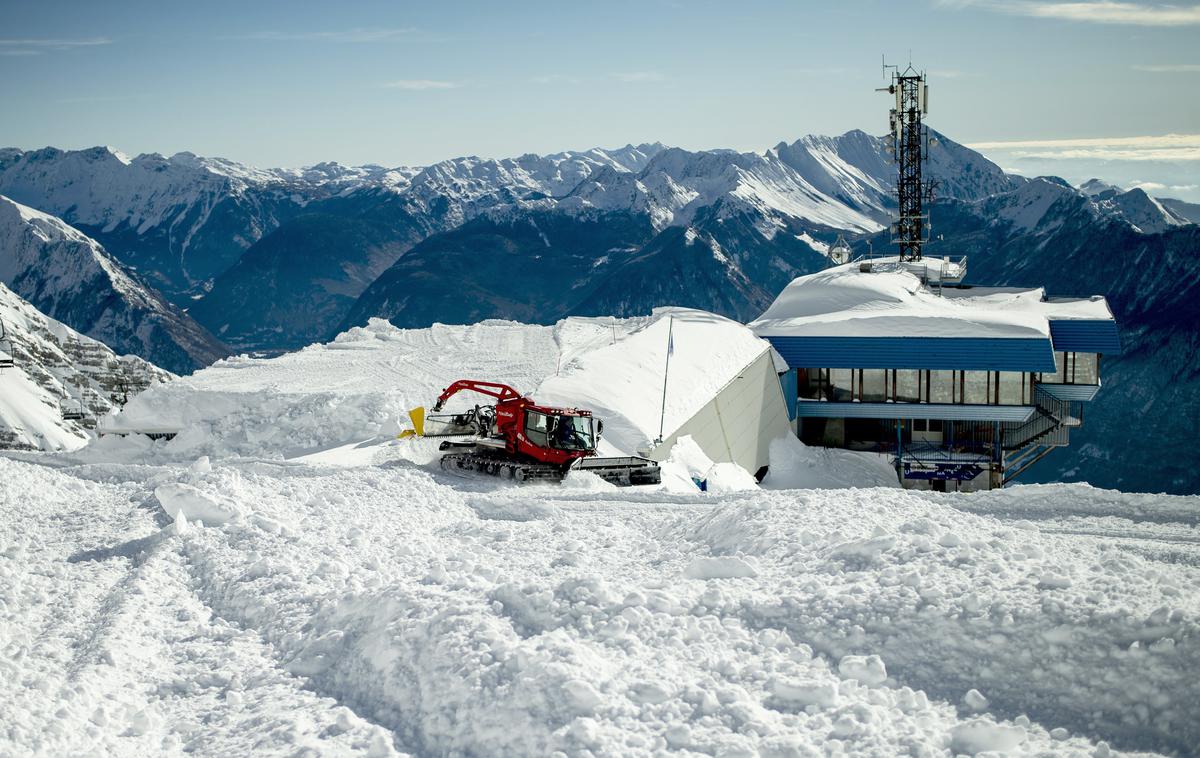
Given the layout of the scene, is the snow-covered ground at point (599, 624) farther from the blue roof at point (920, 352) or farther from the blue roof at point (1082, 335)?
the blue roof at point (1082, 335)

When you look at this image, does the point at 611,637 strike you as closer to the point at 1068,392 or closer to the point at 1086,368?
the point at 1068,392

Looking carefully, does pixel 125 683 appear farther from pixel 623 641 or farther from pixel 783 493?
pixel 783 493

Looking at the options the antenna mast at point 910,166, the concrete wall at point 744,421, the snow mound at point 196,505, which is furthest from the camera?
the antenna mast at point 910,166

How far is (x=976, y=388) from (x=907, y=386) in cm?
218

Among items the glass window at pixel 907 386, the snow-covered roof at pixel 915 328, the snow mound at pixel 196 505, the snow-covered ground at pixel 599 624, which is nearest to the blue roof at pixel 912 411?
the glass window at pixel 907 386

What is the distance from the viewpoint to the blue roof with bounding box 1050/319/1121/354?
3706cm

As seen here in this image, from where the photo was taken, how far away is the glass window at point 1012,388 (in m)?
34.3

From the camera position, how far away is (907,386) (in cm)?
3506

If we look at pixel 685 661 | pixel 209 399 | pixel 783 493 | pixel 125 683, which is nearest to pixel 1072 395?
pixel 783 493

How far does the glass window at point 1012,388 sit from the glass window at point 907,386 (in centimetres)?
267

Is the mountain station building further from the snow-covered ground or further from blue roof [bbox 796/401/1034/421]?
the snow-covered ground

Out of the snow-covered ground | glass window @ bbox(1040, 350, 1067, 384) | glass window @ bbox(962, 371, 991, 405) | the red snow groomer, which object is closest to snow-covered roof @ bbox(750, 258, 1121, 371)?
glass window @ bbox(1040, 350, 1067, 384)

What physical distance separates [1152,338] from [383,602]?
202m

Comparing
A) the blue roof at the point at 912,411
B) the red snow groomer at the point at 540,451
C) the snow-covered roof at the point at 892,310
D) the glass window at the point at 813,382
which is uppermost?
the snow-covered roof at the point at 892,310
